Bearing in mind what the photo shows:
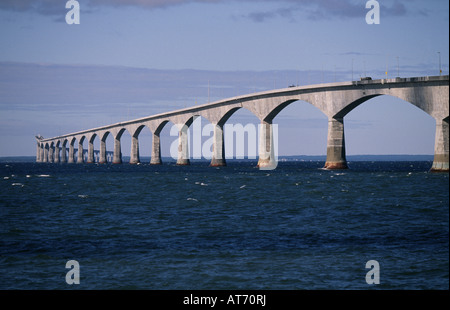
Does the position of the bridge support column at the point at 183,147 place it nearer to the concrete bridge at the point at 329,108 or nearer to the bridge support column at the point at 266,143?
the concrete bridge at the point at 329,108

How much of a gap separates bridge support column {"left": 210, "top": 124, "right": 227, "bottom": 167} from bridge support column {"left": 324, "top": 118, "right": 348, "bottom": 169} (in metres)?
29.7

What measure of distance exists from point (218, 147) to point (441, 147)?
49.4 m

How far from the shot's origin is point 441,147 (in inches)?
2408

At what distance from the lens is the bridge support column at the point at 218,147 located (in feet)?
339

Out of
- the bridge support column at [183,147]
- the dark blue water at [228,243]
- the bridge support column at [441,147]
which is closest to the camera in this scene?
the dark blue water at [228,243]

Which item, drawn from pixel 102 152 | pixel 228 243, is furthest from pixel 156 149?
pixel 228 243

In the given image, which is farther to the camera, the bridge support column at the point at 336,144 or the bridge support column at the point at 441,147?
the bridge support column at the point at 336,144

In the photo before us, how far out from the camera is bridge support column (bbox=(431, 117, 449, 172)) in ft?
197

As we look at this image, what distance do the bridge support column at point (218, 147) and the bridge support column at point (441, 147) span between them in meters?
46.8

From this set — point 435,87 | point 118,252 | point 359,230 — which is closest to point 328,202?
point 359,230

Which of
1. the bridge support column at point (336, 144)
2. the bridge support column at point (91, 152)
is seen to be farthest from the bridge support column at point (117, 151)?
the bridge support column at point (336, 144)

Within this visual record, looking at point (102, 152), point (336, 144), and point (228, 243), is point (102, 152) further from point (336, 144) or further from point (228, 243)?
point (228, 243)
